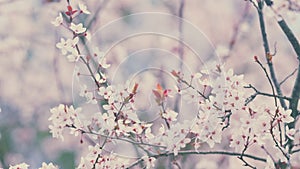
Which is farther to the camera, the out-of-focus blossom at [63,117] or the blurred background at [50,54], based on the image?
the blurred background at [50,54]

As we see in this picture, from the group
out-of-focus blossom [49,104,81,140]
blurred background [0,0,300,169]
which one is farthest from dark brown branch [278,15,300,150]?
blurred background [0,0,300,169]

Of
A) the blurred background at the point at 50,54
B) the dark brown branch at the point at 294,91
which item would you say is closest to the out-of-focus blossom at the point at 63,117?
the dark brown branch at the point at 294,91

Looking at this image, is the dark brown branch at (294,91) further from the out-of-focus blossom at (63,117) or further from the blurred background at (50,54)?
the blurred background at (50,54)

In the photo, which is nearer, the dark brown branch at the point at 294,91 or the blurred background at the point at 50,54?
the dark brown branch at the point at 294,91

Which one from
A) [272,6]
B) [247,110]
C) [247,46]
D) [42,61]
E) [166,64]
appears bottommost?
[247,110]

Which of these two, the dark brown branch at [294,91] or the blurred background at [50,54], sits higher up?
the blurred background at [50,54]

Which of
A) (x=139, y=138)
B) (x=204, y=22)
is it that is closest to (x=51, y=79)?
(x=204, y=22)

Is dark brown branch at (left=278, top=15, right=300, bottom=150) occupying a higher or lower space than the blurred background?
lower

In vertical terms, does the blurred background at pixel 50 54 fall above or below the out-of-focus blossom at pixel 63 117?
above

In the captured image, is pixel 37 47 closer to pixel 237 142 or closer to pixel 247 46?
pixel 247 46

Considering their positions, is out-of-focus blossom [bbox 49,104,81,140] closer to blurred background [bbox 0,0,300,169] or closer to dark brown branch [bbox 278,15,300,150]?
dark brown branch [bbox 278,15,300,150]

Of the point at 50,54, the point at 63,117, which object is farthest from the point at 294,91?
the point at 50,54
